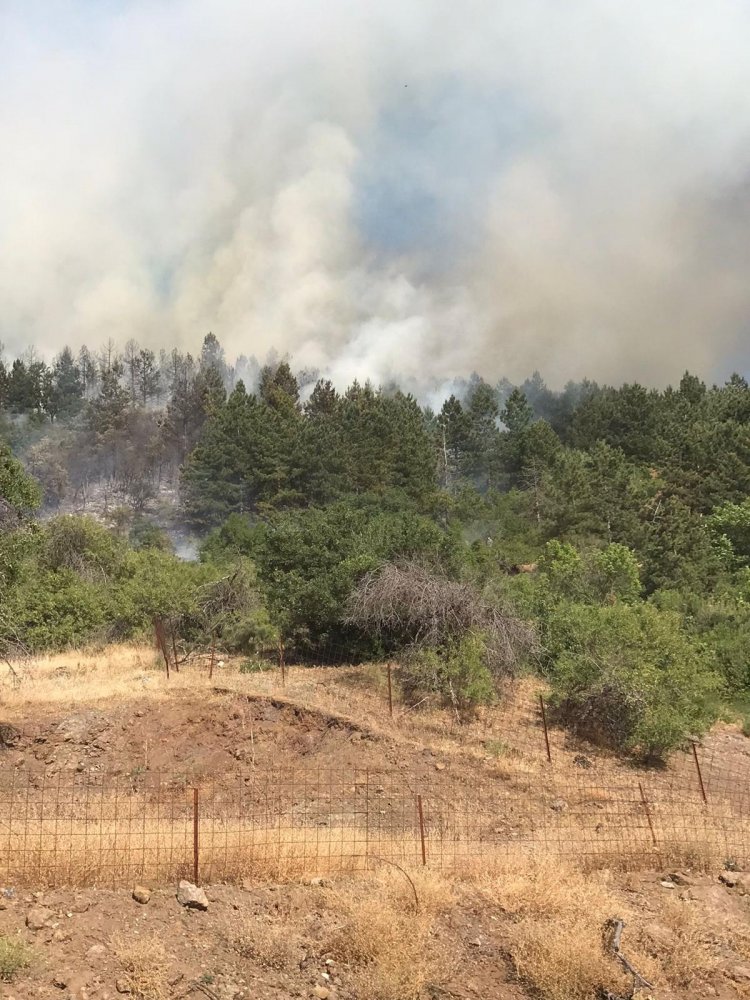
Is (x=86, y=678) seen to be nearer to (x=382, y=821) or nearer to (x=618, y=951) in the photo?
(x=382, y=821)

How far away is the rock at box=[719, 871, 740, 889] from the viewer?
1057 cm

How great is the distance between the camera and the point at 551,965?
299 inches

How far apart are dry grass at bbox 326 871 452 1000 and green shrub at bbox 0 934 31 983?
123 inches

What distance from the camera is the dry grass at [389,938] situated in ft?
24.4

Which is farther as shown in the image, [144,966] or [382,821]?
[382,821]

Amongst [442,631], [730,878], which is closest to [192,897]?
[730,878]

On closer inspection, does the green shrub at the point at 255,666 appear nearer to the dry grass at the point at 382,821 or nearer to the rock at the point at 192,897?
the dry grass at the point at 382,821

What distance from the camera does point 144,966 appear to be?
7203 millimetres

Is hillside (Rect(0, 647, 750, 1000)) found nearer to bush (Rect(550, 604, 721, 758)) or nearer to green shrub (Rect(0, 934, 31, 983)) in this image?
green shrub (Rect(0, 934, 31, 983))

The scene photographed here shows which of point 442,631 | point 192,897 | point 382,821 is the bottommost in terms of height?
point 382,821

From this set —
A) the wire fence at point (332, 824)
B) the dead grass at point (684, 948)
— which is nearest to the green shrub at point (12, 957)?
the wire fence at point (332, 824)

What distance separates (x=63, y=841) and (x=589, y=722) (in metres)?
13.2

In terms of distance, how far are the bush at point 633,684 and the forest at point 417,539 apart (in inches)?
2.4

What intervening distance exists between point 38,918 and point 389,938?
3.88m
